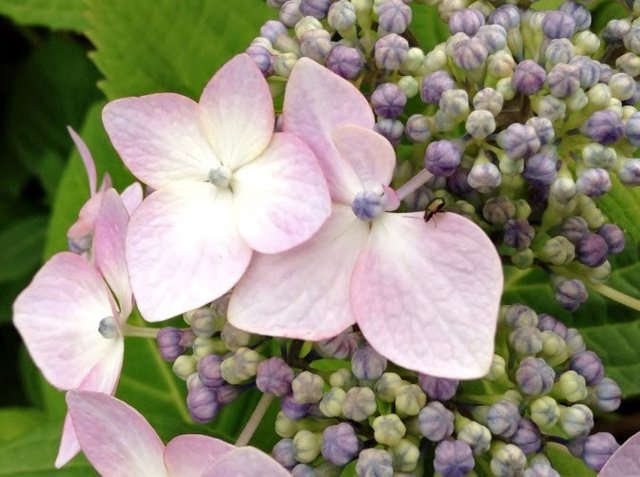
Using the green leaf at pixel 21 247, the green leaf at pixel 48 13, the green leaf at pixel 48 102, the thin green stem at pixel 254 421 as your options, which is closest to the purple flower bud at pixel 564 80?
the thin green stem at pixel 254 421

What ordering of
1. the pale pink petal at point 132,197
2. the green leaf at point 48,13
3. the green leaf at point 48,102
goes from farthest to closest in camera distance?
the green leaf at point 48,102 < the green leaf at point 48,13 < the pale pink petal at point 132,197

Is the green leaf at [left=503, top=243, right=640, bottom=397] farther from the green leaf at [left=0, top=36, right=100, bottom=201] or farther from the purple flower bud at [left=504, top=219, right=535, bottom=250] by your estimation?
the green leaf at [left=0, top=36, right=100, bottom=201]

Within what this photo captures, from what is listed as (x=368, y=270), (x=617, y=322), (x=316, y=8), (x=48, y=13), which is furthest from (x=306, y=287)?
(x=48, y=13)

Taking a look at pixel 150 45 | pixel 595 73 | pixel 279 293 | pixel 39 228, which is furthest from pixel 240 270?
pixel 39 228

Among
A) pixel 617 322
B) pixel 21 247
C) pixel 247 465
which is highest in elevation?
pixel 247 465

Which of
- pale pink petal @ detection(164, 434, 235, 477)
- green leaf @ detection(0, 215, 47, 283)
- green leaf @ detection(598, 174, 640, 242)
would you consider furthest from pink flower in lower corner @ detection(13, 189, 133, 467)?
green leaf @ detection(0, 215, 47, 283)

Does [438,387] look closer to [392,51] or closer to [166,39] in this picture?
[392,51]

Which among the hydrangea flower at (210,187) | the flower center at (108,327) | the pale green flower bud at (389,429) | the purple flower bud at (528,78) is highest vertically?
the purple flower bud at (528,78)

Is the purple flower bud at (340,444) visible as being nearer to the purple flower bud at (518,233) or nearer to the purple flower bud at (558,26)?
the purple flower bud at (518,233)
